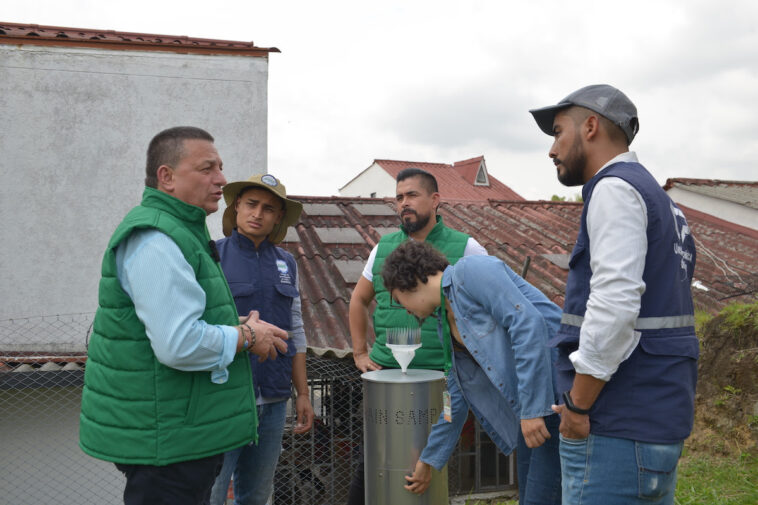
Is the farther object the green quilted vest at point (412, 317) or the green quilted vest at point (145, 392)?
the green quilted vest at point (412, 317)

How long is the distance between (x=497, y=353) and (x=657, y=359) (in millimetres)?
818

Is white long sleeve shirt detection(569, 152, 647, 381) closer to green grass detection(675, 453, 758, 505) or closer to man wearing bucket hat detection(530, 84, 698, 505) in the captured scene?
man wearing bucket hat detection(530, 84, 698, 505)


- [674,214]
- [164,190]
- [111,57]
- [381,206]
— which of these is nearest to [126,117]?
[111,57]

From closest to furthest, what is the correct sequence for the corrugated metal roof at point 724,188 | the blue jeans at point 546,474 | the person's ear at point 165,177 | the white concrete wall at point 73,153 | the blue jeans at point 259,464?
the person's ear at point 165,177 → the blue jeans at point 546,474 → the blue jeans at point 259,464 → the white concrete wall at point 73,153 → the corrugated metal roof at point 724,188

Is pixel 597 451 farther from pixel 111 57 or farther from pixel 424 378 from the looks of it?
pixel 111 57

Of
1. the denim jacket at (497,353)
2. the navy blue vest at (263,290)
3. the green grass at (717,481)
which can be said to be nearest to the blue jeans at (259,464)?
the navy blue vest at (263,290)

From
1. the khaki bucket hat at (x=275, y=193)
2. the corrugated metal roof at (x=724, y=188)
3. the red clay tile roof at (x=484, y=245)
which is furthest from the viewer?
the corrugated metal roof at (x=724, y=188)

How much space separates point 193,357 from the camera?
6.49 feet

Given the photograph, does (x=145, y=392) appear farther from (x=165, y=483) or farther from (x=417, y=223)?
(x=417, y=223)

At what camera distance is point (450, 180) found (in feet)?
96.4

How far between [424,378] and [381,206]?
5.31 meters

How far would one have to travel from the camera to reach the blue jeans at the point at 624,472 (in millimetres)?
1793

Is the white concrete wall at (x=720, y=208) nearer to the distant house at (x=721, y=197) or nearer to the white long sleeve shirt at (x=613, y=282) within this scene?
the distant house at (x=721, y=197)

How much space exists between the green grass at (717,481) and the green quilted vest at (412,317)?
213 centimetres
